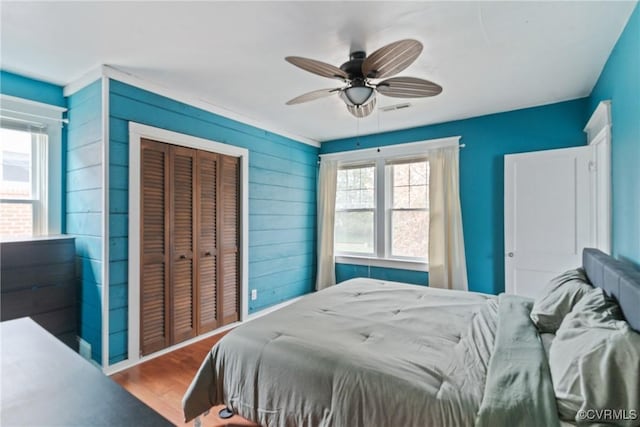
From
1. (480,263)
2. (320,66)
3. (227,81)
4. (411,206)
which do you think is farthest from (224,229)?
(480,263)

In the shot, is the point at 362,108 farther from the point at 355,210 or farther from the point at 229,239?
the point at 355,210

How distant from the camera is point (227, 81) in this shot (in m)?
2.79

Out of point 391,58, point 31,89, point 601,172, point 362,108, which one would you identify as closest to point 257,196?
point 362,108

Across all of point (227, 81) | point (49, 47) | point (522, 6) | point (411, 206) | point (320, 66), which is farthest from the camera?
point (411, 206)

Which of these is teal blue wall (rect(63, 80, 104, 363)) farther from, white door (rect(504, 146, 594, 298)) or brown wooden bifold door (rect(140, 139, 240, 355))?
white door (rect(504, 146, 594, 298))

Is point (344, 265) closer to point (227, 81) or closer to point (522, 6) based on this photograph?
point (227, 81)

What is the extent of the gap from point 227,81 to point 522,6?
2262mm

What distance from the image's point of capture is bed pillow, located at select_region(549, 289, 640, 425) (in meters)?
1.00

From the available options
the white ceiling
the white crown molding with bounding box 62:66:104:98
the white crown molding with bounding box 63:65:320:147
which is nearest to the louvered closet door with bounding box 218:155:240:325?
the white crown molding with bounding box 63:65:320:147

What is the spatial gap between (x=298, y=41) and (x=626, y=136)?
2235 mm

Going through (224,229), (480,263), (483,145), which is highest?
(483,145)

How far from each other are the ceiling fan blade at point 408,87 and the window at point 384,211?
205 cm

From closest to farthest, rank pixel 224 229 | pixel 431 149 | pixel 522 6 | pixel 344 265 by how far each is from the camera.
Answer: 1. pixel 522 6
2. pixel 224 229
3. pixel 431 149
4. pixel 344 265

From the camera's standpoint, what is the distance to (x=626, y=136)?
6.45 ft
